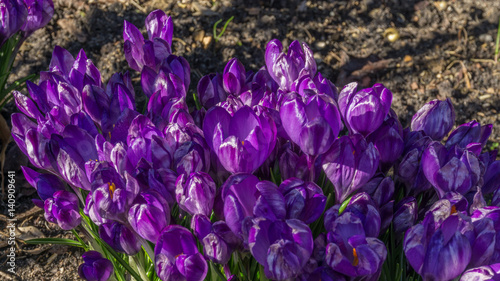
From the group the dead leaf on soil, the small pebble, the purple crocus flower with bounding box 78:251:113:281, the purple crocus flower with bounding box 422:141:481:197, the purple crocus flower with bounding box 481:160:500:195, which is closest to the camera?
the purple crocus flower with bounding box 422:141:481:197

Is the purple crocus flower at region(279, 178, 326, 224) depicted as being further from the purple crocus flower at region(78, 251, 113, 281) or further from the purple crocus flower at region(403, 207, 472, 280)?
the purple crocus flower at region(78, 251, 113, 281)

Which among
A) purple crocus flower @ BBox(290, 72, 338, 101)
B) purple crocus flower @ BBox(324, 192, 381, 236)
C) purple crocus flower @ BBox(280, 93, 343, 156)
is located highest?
purple crocus flower @ BBox(280, 93, 343, 156)

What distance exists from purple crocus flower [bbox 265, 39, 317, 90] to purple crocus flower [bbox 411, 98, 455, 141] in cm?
38

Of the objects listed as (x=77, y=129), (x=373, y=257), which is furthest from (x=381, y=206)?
(x=77, y=129)

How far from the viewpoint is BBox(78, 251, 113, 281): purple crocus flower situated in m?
1.47

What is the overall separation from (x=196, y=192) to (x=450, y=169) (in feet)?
2.09

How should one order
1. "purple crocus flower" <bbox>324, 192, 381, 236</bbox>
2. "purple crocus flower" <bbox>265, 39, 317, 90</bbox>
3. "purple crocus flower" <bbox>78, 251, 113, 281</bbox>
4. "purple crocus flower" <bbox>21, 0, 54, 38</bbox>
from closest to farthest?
"purple crocus flower" <bbox>324, 192, 381, 236</bbox> < "purple crocus flower" <bbox>78, 251, 113, 281</bbox> < "purple crocus flower" <bbox>265, 39, 317, 90</bbox> < "purple crocus flower" <bbox>21, 0, 54, 38</bbox>

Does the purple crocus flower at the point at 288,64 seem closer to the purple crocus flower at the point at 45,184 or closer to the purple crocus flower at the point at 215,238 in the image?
the purple crocus flower at the point at 215,238

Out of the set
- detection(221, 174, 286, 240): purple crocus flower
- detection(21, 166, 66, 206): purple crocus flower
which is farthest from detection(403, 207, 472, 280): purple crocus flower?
detection(21, 166, 66, 206): purple crocus flower

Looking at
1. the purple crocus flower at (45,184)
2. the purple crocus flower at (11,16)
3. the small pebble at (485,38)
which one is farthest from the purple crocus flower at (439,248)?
the small pebble at (485,38)

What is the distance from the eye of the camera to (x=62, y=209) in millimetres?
1478

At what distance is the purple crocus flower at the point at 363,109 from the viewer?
1435mm

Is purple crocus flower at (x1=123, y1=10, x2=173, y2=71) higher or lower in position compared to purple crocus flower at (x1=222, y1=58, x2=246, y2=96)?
higher

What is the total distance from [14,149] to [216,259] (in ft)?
5.79
